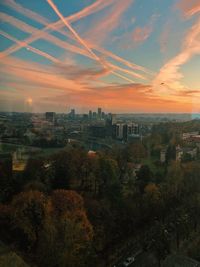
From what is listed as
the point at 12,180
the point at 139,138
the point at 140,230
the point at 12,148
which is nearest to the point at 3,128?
the point at 12,148

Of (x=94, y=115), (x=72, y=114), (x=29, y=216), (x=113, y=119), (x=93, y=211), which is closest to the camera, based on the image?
(x=29, y=216)

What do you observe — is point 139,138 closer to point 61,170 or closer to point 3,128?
point 61,170

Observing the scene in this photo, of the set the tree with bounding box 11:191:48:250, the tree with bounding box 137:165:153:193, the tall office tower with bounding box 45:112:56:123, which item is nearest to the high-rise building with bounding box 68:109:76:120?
the tall office tower with bounding box 45:112:56:123

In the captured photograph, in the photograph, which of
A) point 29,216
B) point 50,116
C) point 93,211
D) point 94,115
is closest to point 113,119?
point 94,115

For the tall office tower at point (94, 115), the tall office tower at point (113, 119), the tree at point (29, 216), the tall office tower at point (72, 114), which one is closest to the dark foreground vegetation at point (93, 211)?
the tree at point (29, 216)

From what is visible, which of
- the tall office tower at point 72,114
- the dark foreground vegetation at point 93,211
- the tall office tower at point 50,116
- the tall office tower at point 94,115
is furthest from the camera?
the tall office tower at point 94,115

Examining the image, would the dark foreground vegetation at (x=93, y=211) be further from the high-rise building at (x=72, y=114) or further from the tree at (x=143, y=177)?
the high-rise building at (x=72, y=114)

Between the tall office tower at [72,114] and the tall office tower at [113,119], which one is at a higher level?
the tall office tower at [72,114]

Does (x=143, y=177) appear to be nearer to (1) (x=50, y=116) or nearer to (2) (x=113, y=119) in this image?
(1) (x=50, y=116)
